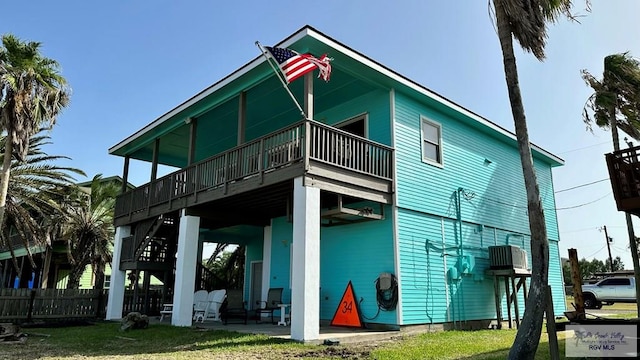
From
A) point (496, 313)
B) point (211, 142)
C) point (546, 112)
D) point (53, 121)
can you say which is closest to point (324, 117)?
point (211, 142)

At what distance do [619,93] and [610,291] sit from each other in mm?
15215

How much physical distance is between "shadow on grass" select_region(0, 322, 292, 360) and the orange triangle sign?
9.48ft

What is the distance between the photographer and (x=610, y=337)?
7000 millimetres

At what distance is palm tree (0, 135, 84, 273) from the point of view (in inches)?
699

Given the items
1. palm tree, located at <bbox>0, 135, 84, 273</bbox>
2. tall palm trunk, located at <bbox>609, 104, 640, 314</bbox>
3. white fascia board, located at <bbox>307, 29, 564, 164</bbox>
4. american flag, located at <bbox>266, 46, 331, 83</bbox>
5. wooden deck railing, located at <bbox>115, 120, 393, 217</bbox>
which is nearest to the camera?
american flag, located at <bbox>266, 46, 331, 83</bbox>

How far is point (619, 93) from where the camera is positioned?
1259 centimetres

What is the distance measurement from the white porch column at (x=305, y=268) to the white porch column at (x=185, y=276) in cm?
443

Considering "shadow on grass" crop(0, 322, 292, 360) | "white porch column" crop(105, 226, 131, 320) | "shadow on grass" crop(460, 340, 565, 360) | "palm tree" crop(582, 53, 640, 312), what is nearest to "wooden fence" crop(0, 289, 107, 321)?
"white porch column" crop(105, 226, 131, 320)

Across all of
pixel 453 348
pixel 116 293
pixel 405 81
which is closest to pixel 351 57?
pixel 405 81

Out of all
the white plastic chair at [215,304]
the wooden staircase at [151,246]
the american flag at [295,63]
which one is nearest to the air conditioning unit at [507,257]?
the american flag at [295,63]

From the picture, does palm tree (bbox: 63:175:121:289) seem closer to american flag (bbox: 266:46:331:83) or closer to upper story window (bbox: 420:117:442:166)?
american flag (bbox: 266:46:331:83)

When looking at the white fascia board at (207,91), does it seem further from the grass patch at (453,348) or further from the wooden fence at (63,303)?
the grass patch at (453,348)

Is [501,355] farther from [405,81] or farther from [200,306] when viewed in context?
[200,306]

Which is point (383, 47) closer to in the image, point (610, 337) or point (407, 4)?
point (407, 4)
